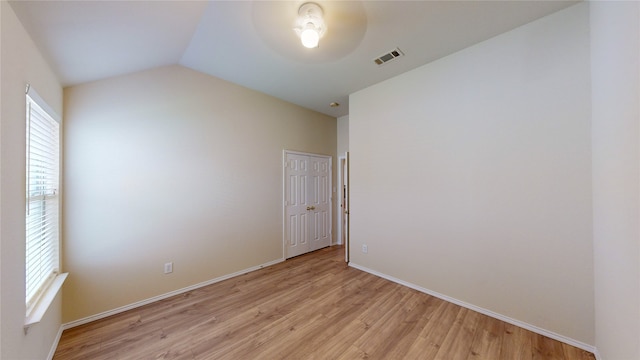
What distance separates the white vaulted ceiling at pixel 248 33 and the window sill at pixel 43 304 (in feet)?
5.86

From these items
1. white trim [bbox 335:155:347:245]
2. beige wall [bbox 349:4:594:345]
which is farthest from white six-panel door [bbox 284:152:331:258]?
beige wall [bbox 349:4:594:345]

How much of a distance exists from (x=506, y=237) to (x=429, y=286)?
1046 millimetres

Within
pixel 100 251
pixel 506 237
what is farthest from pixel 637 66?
pixel 100 251

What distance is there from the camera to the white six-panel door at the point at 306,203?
3941mm

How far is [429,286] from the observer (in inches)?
105

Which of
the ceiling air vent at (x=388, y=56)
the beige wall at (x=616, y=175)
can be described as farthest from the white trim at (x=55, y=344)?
the ceiling air vent at (x=388, y=56)

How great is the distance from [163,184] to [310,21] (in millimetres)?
2419

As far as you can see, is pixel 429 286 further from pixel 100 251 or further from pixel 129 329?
pixel 100 251

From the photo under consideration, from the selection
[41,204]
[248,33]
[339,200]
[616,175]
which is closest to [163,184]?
[41,204]

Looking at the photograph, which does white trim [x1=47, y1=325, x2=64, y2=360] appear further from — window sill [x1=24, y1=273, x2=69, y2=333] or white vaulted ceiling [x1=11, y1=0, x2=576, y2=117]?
white vaulted ceiling [x1=11, y1=0, x2=576, y2=117]

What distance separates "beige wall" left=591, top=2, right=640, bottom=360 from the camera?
114 centimetres

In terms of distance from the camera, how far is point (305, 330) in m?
2.03

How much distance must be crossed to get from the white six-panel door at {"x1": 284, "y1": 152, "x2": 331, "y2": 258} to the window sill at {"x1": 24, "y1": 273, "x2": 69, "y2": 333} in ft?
8.52

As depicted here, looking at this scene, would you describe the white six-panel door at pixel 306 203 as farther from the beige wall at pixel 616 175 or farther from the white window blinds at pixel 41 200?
the beige wall at pixel 616 175
